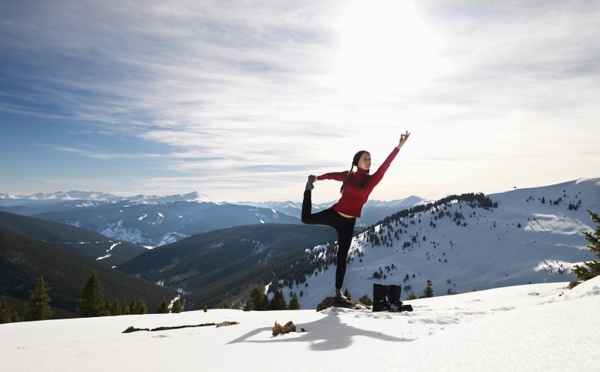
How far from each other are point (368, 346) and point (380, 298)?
433cm

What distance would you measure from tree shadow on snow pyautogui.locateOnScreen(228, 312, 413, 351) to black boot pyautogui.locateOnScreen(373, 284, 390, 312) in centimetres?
220

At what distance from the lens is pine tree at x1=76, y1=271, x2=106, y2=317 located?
42781 millimetres

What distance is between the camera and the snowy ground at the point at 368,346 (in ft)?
6.97

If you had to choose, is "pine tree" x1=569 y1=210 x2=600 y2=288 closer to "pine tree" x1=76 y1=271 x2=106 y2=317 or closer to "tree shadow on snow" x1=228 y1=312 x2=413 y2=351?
"tree shadow on snow" x1=228 y1=312 x2=413 y2=351

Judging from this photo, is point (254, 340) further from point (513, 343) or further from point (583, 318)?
point (583, 318)

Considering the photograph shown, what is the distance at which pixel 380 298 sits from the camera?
8055 mm

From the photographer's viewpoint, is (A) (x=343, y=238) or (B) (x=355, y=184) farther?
(A) (x=343, y=238)

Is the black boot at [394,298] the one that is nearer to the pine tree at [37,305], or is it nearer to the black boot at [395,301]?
the black boot at [395,301]

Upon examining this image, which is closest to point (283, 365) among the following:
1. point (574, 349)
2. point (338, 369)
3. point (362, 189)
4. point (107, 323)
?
point (338, 369)

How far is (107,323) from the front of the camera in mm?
8578

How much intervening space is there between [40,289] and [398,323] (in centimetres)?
5171

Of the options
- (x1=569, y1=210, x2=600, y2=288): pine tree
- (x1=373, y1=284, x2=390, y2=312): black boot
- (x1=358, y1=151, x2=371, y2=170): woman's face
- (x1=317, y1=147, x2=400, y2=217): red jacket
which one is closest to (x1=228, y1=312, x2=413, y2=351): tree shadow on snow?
(x1=373, y1=284, x2=390, y2=312): black boot

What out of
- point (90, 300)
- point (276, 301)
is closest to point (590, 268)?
point (276, 301)

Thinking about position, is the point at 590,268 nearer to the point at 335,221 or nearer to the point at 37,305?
the point at 335,221
